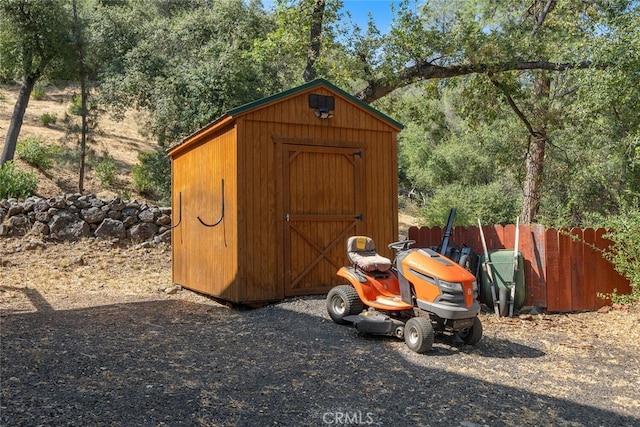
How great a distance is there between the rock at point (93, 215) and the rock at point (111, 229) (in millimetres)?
139

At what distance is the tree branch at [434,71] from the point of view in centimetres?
1191

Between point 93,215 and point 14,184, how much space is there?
3067 millimetres

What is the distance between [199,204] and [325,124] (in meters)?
2.40

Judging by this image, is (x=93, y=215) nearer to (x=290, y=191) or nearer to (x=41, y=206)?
(x=41, y=206)

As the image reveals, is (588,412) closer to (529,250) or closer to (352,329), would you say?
(352,329)

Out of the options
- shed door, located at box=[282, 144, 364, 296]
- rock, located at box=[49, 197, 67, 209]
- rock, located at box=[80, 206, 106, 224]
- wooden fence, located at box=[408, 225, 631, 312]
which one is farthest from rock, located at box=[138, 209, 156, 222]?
wooden fence, located at box=[408, 225, 631, 312]

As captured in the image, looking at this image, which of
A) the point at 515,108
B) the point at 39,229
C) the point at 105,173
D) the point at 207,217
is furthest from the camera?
the point at 105,173

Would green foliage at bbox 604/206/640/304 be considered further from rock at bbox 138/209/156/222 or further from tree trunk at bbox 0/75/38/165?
tree trunk at bbox 0/75/38/165

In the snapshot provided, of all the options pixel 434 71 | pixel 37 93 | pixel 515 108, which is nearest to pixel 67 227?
pixel 434 71

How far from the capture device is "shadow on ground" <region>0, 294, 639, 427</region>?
350 centimetres

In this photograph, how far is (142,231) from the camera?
1197cm

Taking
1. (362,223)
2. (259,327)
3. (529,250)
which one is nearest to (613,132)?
(529,250)

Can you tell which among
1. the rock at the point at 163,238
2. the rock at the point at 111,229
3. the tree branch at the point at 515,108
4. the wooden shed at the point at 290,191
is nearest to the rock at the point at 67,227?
the rock at the point at 111,229

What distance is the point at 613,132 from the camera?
1242cm
